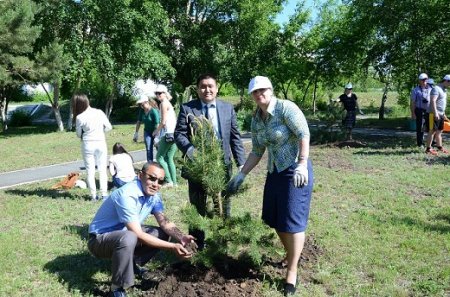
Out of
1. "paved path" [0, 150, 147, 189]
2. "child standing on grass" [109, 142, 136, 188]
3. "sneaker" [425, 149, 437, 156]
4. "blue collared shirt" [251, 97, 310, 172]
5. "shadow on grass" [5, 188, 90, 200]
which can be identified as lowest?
"paved path" [0, 150, 147, 189]

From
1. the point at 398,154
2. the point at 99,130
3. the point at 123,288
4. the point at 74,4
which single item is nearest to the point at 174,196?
the point at 99,130

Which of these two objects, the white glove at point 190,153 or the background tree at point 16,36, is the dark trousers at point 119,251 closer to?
the white glove at point 190,153

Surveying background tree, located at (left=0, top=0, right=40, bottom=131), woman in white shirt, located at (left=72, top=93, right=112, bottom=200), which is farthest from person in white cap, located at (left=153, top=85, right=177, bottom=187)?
background tree, located at (left=0, top=0, right=40, bottom=131)

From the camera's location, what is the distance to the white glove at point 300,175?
3.43 m

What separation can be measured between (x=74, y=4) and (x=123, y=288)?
56.6 feet

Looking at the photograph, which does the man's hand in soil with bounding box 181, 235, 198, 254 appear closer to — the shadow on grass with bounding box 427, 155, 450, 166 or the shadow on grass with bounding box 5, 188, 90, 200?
the shadow on grass with bounding box 5, 188, 90, 200

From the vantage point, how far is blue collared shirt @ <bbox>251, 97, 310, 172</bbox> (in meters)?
3.51

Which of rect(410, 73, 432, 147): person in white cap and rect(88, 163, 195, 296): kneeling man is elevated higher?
rect(410, 73, 432, 147): person in white cap

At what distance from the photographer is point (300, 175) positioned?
3432 mm

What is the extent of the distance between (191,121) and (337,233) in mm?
2345

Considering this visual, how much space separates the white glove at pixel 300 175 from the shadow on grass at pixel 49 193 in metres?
4.75

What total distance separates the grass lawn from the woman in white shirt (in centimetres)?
52

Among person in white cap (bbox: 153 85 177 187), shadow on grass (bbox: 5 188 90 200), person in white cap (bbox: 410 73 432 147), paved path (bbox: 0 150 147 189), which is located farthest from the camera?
person in white cap (bbox: 410 73 432 147)

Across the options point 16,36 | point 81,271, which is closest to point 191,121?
point 81,271
